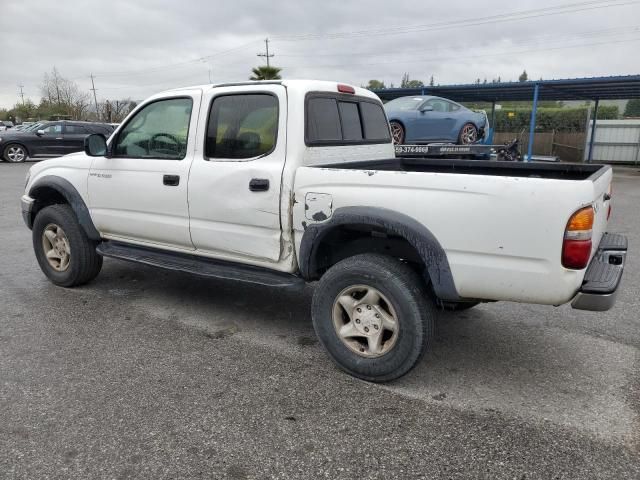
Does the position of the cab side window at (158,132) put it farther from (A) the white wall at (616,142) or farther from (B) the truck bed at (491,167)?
(A) the white wall at (616,142)

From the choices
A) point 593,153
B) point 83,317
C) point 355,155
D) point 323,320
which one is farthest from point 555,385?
point 593,153

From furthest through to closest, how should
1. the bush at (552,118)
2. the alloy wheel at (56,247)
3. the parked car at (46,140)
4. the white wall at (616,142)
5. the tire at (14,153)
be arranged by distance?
the bush at (552,118) < the white wall at (616,142) < the tire at (14,153) < the parked car at (46,140) < the alloy wheel at (56,247)

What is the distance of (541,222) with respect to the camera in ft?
8.77

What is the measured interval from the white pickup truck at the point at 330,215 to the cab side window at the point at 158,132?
1 cm

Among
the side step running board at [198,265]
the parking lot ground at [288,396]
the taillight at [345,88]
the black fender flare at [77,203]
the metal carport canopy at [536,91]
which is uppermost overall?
the metal carport canopy at [536,91]

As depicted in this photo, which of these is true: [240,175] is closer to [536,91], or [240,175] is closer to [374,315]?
[374,315]

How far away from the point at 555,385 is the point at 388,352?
109cm

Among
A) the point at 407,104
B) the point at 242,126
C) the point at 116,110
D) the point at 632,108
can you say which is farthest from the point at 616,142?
the point at 116,110

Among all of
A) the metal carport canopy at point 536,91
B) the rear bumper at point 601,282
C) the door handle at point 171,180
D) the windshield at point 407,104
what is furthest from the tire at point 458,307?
the metal carport canopy at point 536,91

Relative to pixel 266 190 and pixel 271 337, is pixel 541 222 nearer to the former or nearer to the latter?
pixel 266 190

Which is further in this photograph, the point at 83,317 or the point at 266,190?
the point at 83,317

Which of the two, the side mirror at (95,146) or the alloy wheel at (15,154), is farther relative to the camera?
the alloy wheel at (15,154)

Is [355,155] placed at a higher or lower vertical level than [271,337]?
higher

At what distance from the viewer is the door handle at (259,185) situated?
11.6ft
